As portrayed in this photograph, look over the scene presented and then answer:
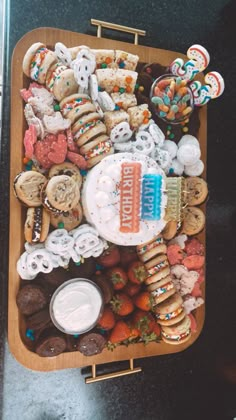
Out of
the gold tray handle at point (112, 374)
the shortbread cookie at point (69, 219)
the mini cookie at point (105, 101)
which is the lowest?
the gold tray handle at point (112, 374)

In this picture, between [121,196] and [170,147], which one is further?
[170,147]

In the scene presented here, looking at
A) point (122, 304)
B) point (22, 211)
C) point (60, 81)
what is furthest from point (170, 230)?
point (60, 81)

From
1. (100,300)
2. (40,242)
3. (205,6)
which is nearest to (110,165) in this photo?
(40,242)

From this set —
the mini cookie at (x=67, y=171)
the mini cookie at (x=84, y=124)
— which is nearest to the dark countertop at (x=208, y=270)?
the mini cookie at (x=84, y=124)

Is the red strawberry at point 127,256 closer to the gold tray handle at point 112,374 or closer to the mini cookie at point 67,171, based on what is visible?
the mini cookie at point 67,171

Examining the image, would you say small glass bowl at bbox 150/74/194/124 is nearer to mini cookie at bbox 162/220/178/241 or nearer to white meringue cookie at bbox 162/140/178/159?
white meringue cookie at bbox 162/140/178/159

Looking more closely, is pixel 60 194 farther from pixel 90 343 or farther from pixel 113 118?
pixel 90 343

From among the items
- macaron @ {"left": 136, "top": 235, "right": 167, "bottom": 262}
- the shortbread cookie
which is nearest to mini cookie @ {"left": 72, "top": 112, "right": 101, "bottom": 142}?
the shortbread cookie

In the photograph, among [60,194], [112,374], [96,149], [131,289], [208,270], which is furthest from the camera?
[208,270]
